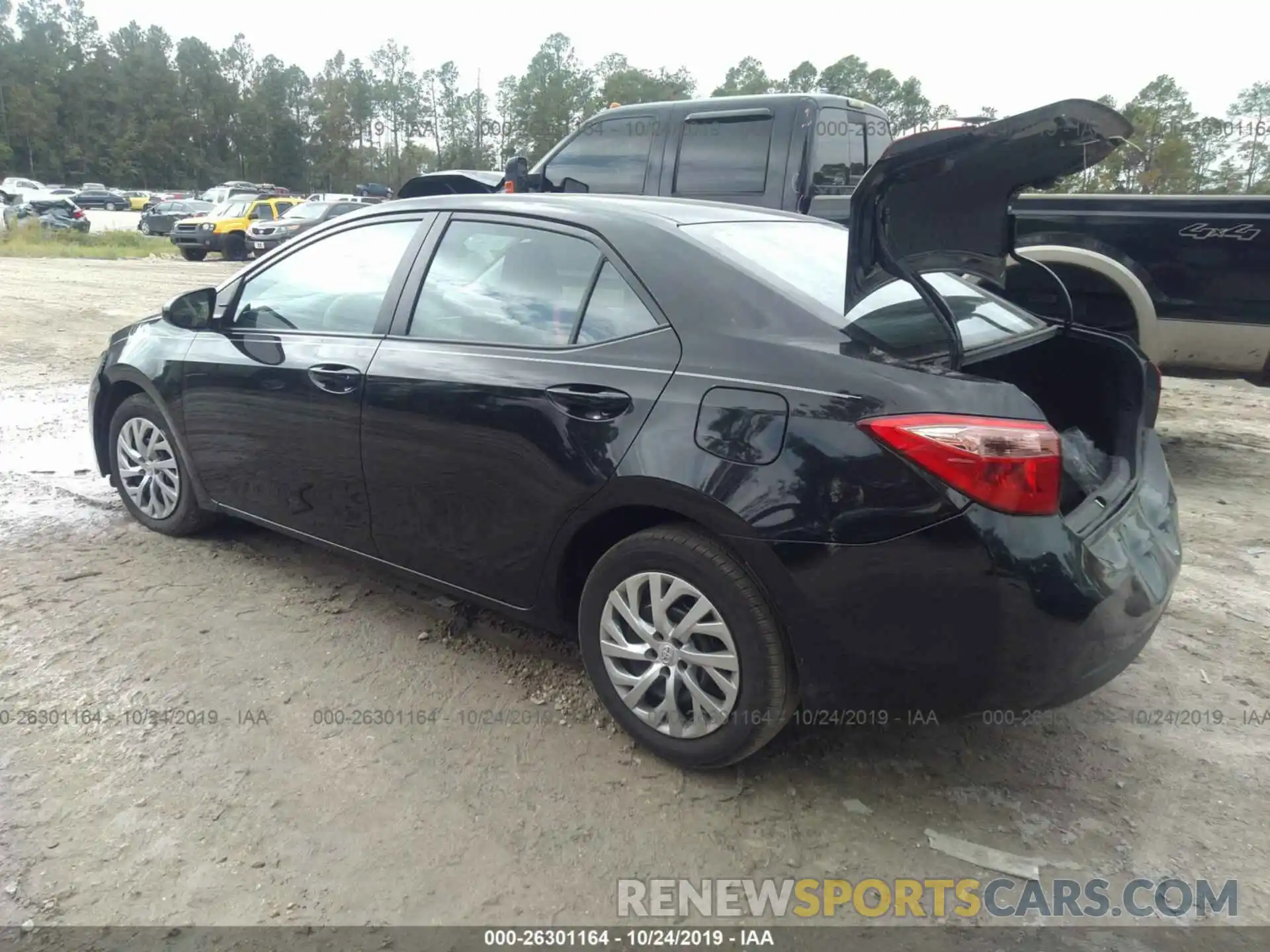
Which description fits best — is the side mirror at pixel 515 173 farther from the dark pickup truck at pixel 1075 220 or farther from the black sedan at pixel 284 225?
the black sedan at pixel 284 225

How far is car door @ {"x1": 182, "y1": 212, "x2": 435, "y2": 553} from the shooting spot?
337 centimetres

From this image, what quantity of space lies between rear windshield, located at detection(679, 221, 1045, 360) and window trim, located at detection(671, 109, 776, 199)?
3564 millimetres

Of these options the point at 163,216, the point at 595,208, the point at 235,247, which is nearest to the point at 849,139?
the point at 595,208

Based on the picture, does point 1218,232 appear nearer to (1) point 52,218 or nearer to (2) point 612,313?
(2) point 612,313

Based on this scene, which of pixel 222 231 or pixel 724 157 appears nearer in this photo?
pixel 724 157

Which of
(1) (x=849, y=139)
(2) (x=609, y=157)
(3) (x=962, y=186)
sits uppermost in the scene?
(1) (x=849, y=139)

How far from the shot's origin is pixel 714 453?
245 cm

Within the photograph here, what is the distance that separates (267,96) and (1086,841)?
392ft

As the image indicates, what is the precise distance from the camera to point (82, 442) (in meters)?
6.09

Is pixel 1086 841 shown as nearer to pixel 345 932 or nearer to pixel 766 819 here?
pixel 766 819

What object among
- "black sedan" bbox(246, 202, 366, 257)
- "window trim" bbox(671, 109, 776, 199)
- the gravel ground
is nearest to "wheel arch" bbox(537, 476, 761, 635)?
the gravel ground

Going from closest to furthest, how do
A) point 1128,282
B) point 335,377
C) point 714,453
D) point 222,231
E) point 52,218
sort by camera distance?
point 714,453 → point 335,377 → point 1128,282 → point 222,231 → point 52,218

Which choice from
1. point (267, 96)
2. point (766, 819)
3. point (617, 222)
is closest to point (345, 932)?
point (766, 819)

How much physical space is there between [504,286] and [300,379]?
3.02 feet
